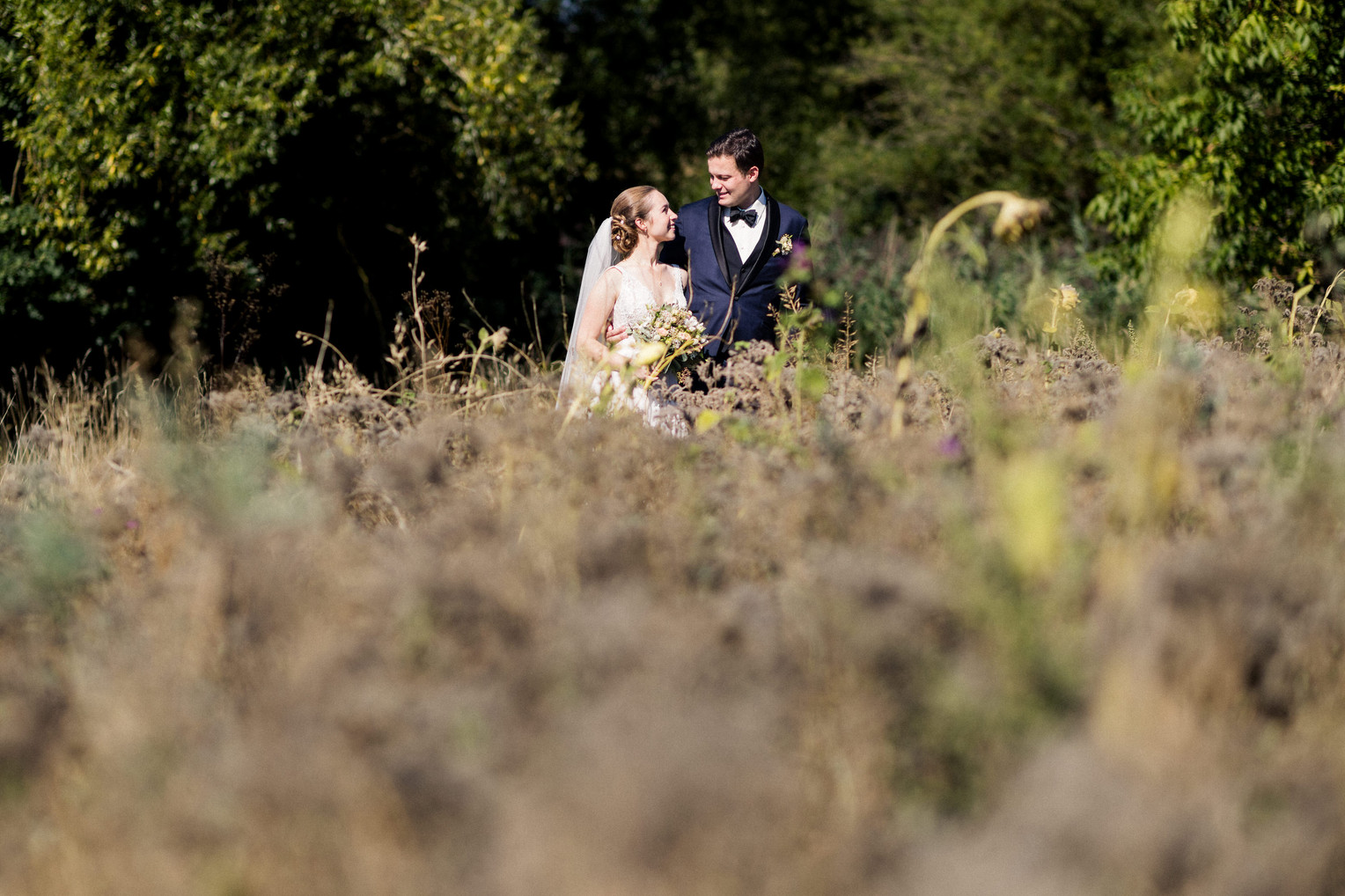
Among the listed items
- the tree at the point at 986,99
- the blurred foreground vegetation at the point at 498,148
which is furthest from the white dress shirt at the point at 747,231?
the tree at the point at 986,99

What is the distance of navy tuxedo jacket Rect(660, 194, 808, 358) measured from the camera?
4.73m

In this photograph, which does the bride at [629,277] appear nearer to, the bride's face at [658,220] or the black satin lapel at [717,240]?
the bride's face at [658,220]

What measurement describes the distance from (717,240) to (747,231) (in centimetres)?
15

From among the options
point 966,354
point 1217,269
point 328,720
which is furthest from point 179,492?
point 1217,269

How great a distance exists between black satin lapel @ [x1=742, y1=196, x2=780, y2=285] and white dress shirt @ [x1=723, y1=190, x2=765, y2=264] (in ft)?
0.09

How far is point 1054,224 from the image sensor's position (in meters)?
14.0

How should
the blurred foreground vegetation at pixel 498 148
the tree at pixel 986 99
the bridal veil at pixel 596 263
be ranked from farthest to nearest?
the tree at pixel 986 99 → the blurred foreground vegetation at pixel 498 148 → the bridal veil at pixel 596 263

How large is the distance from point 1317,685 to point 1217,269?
6081 millimetres

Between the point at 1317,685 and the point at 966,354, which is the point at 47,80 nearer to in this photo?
the point at 966,354

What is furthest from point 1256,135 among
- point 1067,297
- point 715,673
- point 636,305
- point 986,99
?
point 986,99

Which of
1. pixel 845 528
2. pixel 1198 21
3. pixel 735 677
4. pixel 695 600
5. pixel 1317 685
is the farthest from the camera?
pixel 1198 21

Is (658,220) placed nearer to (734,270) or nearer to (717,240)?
(717,240)

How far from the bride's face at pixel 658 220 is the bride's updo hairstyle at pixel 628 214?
0.02 m

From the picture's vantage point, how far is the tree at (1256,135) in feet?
21.8
